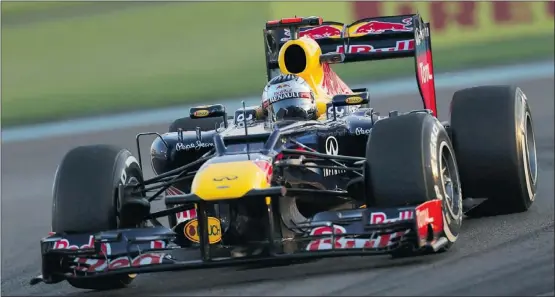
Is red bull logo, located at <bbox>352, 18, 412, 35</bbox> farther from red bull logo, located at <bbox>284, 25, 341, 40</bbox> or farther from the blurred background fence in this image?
the blurred background fence

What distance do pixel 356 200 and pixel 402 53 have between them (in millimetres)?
2941

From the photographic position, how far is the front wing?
9.05m

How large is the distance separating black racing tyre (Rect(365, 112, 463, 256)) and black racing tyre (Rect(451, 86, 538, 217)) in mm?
1405

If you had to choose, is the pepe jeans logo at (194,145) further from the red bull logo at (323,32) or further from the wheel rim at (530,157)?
the wheel rim at (530,157)

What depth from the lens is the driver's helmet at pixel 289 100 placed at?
11211 millimetres

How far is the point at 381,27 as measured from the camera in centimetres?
1307

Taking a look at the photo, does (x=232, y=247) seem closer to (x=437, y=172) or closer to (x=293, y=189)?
(x=293, y=189)

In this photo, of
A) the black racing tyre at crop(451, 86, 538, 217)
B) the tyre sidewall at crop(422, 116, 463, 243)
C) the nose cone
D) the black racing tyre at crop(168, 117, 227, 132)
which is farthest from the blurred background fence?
the nose cone

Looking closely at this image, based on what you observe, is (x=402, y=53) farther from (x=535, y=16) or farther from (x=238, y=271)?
(x=535, y=16)

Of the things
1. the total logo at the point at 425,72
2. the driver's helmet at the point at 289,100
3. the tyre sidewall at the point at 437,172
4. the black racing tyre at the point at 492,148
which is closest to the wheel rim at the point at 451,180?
the tyre sidewall at the point at 437,172

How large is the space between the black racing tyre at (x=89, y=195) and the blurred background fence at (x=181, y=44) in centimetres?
1238

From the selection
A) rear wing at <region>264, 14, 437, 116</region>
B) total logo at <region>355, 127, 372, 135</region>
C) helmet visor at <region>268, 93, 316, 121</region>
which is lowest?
total logo at <region>355, 127, 372, 135</region>

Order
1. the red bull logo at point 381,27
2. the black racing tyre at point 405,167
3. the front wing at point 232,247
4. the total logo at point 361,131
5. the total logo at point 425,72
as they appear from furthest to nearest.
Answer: the red bull logo at point 381,27 → the total logo at point 425,72 → the total logo at point 361,131 → the black racing tyre at point 405,167 → the front wing at point 232,247

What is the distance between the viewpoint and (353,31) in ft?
43.7
